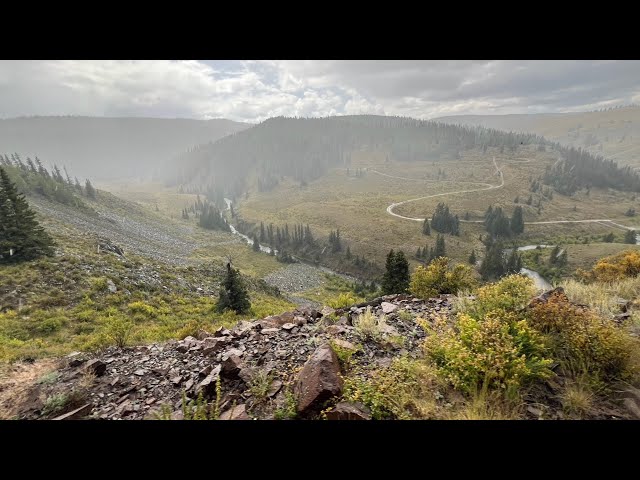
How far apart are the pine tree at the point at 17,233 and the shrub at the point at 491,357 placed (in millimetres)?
26740

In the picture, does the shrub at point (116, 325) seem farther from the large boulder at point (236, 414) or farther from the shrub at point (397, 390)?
the shrub at point (397, 390)

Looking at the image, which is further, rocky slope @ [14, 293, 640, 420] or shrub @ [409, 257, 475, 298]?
shrub @ [409, 257, 475, 298]

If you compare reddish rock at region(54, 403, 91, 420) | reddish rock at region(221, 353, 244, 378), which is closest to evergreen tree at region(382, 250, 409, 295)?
reddish rock at region(221, 353, 244, 378)

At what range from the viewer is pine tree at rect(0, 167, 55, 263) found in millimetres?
19503

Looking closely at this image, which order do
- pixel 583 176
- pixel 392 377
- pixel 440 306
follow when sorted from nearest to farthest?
pixel 392 377, pixel 440 306, pixel 583 176

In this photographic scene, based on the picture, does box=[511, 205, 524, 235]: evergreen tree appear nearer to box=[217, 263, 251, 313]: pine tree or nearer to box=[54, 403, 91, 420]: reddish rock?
box=[217, 263, 251, 313]: pine tree

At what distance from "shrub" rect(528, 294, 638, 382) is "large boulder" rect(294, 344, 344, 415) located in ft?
11.4

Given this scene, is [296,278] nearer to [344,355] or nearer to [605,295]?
[605,295]
